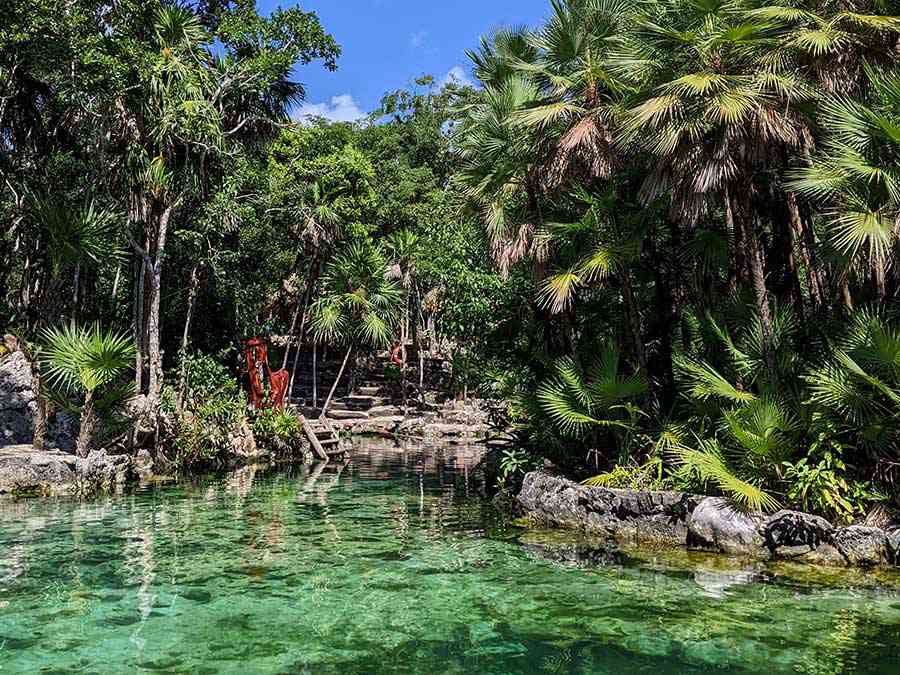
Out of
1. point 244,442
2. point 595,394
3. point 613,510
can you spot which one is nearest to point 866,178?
point 595,394

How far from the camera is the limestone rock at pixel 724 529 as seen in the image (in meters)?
9.88

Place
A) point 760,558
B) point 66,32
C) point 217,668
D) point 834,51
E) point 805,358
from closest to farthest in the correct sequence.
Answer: point 217,668 → point 760,558 → point 834,51 → point 805,358 → point 66,32

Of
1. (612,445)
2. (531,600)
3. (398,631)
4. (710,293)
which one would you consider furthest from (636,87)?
(398,631)

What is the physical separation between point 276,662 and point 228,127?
756 inches

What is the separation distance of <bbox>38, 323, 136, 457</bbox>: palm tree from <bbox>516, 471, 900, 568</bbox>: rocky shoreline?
9474 millimetres

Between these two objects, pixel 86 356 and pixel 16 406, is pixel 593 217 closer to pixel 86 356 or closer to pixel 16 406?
pixel 86 356

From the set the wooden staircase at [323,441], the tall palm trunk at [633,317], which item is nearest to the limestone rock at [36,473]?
the wooden staircase at [323,441]

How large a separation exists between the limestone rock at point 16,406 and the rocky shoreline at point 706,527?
1191 centimetres

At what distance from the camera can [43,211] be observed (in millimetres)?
16969

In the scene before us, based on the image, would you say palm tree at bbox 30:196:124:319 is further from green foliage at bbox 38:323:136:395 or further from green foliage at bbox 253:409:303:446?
green foliage at bbox 253:409:303:446

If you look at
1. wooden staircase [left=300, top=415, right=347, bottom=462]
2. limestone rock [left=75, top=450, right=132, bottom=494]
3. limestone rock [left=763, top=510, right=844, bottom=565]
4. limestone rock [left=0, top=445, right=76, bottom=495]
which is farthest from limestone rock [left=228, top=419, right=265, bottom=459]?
limestone rock [left=763, top=510, right=844, bottom=565]

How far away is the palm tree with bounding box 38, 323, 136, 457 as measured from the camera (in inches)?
639

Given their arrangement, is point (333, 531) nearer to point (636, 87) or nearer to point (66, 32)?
point (636, 87)

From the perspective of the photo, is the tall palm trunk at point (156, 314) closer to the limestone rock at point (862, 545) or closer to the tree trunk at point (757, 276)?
the tree trunk at point (757, 276)
